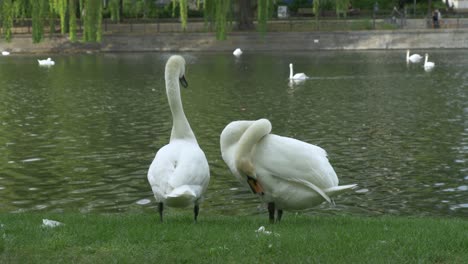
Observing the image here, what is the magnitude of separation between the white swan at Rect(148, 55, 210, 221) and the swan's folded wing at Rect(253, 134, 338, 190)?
0.58 metres

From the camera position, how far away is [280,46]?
166 ft

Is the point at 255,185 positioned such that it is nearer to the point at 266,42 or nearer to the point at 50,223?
the point at 50,223

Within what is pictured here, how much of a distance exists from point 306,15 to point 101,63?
23.2 metres

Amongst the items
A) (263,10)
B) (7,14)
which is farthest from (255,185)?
(263,10)

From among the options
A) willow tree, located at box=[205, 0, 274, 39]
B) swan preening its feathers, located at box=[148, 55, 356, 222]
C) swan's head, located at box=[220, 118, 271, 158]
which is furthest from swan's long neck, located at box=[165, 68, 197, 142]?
willow tree, located at box=[205, 0, 274, 39]

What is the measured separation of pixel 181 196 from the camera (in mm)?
7508

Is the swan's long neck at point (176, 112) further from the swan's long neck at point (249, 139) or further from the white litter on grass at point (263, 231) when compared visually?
the white litter on grass at point (263, 231)

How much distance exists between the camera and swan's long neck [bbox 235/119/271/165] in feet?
26.5

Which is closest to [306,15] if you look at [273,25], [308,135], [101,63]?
[273,25]

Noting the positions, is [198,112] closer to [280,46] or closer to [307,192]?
[307,192]

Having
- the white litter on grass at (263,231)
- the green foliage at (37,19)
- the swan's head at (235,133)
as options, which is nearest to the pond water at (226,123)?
the green foliage at (37,19)

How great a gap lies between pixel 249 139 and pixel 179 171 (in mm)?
756

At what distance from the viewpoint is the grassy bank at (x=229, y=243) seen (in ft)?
21.1

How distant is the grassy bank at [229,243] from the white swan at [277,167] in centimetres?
31
